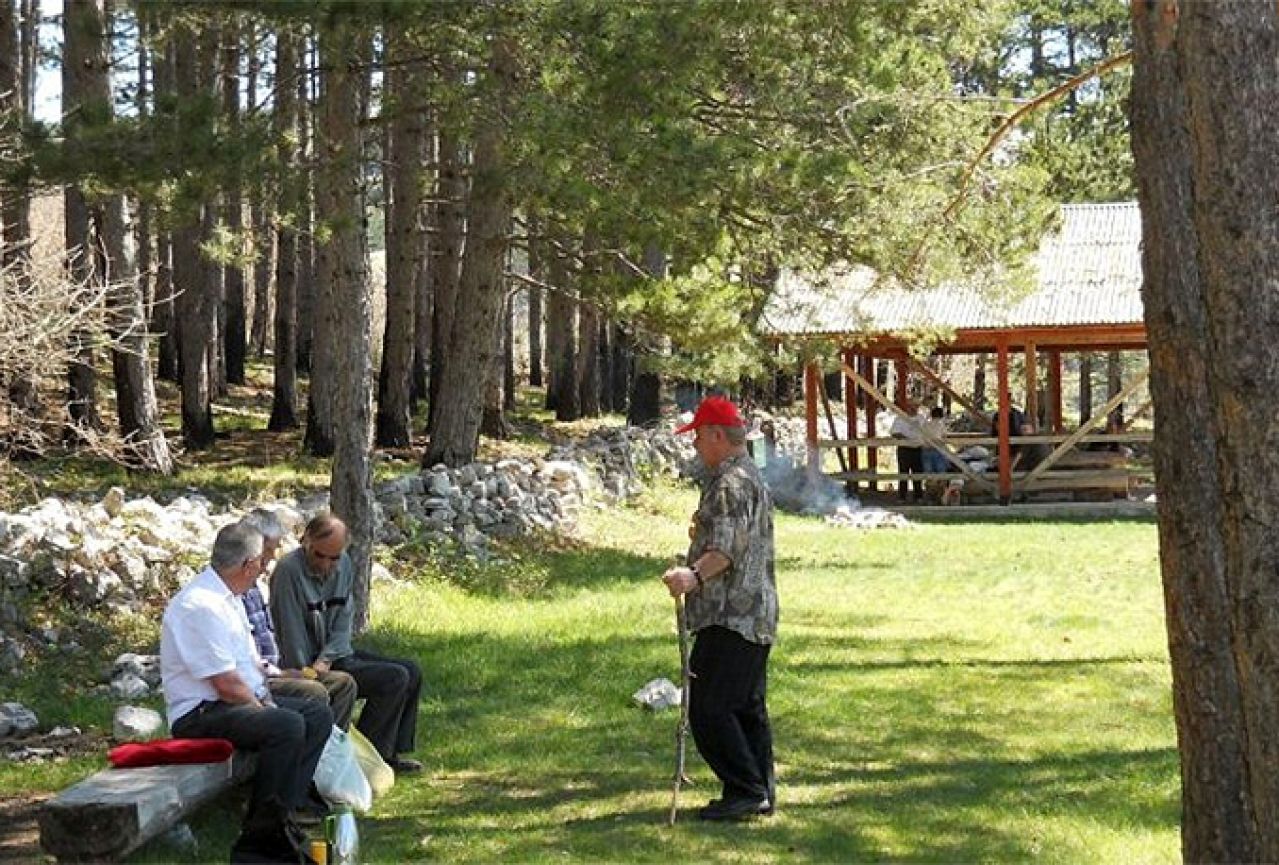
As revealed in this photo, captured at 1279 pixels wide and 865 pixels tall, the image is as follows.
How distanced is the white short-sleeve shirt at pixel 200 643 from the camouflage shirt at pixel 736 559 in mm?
1920

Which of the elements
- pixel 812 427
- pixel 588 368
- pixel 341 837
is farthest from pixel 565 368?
pixel 341 837

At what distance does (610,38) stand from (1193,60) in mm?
7136

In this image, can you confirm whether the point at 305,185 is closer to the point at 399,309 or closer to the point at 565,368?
the point at 399,309

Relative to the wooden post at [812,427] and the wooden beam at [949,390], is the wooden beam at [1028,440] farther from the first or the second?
the wooden beam at [949,390]

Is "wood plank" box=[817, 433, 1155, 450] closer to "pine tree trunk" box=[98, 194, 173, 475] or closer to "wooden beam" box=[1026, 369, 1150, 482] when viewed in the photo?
"wooden beam" box=[1026, 369, 1150, 482]

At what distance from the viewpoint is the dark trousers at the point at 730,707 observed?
25.2ft

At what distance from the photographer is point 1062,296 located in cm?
2625

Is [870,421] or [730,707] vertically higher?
[870,421]

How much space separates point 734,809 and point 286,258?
82.1ft

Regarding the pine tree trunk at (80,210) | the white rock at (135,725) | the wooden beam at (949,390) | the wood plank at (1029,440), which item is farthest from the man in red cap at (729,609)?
the wood plank at (1029,440)

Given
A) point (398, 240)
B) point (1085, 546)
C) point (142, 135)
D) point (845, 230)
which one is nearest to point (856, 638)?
point (845, 230)

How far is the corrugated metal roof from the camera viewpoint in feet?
68.4

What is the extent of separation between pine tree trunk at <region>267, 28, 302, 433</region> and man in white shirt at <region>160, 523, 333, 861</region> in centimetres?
474

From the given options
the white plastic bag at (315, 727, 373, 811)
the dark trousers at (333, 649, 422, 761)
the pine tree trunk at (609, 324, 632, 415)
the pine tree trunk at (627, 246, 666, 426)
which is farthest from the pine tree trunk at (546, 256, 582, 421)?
the white plastic bag at (315, 727, 373, 811)
